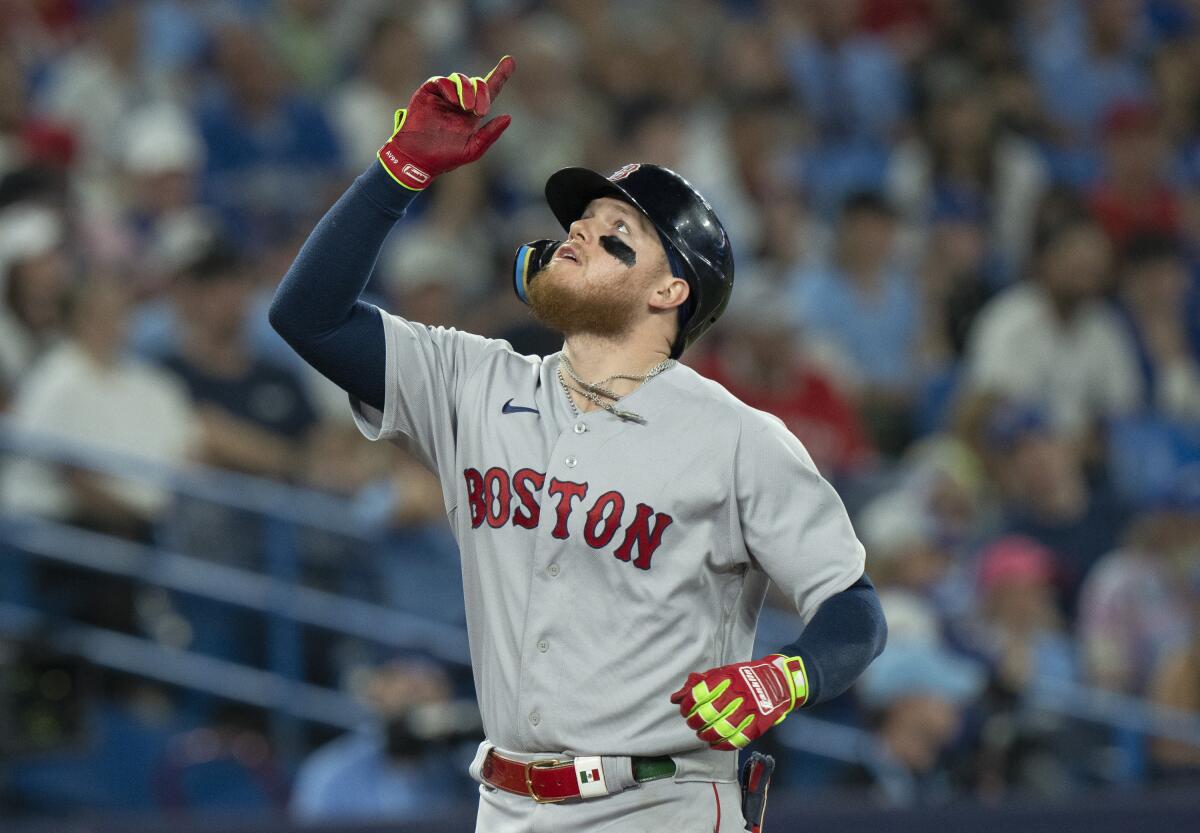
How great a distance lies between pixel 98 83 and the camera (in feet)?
27.0

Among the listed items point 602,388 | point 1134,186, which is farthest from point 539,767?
point 1134,186

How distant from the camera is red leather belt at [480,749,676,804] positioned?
300 cm

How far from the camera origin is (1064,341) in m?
8.32

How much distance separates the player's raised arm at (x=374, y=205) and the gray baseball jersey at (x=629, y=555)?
0.45ft

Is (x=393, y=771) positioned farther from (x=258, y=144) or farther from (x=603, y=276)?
(x=258, y=144)

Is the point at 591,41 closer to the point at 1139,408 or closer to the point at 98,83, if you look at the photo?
the point at 98,83

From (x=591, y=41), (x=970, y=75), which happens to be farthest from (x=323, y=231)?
(x=970, y=75)

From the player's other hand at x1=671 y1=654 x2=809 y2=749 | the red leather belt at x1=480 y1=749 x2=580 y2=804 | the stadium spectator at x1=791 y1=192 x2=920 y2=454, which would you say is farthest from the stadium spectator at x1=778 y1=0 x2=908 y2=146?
the player's other hand at x1=671 y1=654 x2=809 y2=749

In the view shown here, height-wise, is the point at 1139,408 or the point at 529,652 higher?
the point at 1139,408

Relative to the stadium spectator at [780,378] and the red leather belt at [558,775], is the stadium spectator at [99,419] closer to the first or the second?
the stadium spectator at [780,378]

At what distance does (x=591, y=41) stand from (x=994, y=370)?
2.77m

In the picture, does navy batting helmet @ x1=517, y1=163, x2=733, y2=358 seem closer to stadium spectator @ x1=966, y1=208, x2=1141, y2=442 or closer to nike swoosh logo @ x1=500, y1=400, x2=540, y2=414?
nike swoosh logo @ x1=500, y1=400, x2=540, y2=414

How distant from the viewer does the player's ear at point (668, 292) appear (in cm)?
323

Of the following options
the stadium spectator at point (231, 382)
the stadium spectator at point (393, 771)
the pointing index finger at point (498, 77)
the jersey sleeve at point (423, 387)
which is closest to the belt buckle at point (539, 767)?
the jersey sleeve at point (423, 387)
